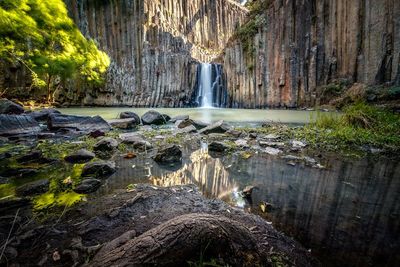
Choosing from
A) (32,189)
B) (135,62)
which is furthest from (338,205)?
(135,62)

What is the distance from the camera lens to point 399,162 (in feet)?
13.1

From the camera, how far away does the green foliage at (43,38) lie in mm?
3045

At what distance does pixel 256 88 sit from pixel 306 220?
1757cm

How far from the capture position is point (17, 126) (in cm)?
716

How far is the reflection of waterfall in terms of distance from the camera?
21.7m

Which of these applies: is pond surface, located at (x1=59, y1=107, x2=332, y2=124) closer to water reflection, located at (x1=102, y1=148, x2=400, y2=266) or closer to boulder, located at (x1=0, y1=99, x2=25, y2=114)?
boulder, located at (x1=0, y1=99, x2=25, y2=114)

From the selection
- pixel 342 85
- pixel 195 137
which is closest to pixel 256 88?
pixel 342 85

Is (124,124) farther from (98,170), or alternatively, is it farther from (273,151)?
(273,151)

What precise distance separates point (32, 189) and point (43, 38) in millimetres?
2151

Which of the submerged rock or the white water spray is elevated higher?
the white water spray

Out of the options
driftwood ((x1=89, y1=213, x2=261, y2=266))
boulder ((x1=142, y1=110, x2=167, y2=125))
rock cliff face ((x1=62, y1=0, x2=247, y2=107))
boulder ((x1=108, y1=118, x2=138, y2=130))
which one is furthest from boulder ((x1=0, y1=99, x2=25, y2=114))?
rock cliff face ((x1=62, y1=0, x2=247, y2=107))

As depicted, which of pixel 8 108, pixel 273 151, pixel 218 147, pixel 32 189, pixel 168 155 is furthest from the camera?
pixel 8 108

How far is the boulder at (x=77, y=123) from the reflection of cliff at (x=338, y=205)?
17.6 feet

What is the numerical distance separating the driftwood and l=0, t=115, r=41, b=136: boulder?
22.6 feet
